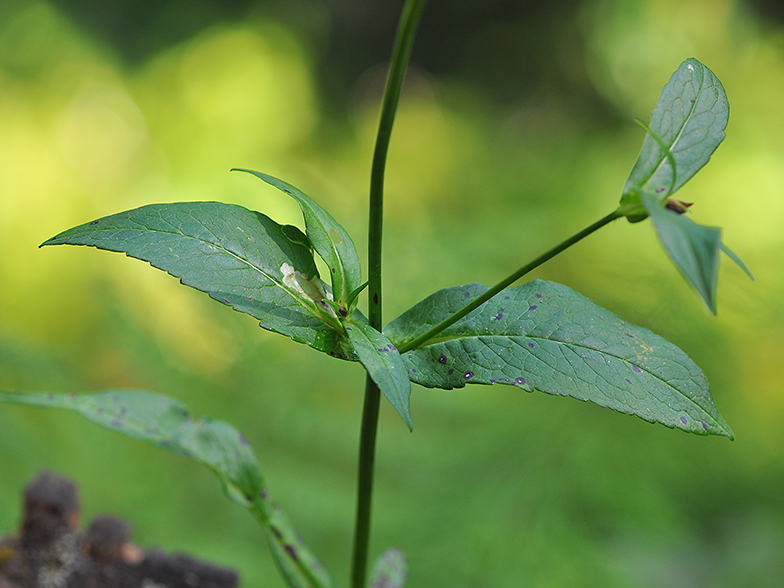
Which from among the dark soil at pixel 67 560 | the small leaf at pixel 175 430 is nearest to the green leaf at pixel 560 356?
the small leaf at pixel 175 430

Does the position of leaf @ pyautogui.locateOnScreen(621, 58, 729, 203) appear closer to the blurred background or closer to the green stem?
the green stem

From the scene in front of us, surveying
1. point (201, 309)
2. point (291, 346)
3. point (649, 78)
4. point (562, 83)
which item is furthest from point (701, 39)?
point (201, 309)

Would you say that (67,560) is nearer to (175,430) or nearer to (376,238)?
(175,430)

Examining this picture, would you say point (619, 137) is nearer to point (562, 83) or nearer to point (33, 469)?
point (562, 83)

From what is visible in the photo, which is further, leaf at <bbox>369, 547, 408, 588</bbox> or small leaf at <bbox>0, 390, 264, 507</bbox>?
leaf at <bbox>369, 547, 408, 588</bbox>

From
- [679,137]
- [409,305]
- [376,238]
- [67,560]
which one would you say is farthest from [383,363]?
[409,305]

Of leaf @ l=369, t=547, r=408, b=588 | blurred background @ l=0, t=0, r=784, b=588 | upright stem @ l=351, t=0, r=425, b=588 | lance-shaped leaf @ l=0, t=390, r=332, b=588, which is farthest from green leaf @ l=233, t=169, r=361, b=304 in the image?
blurred background @ l=0, t=0, r=784, b=588
